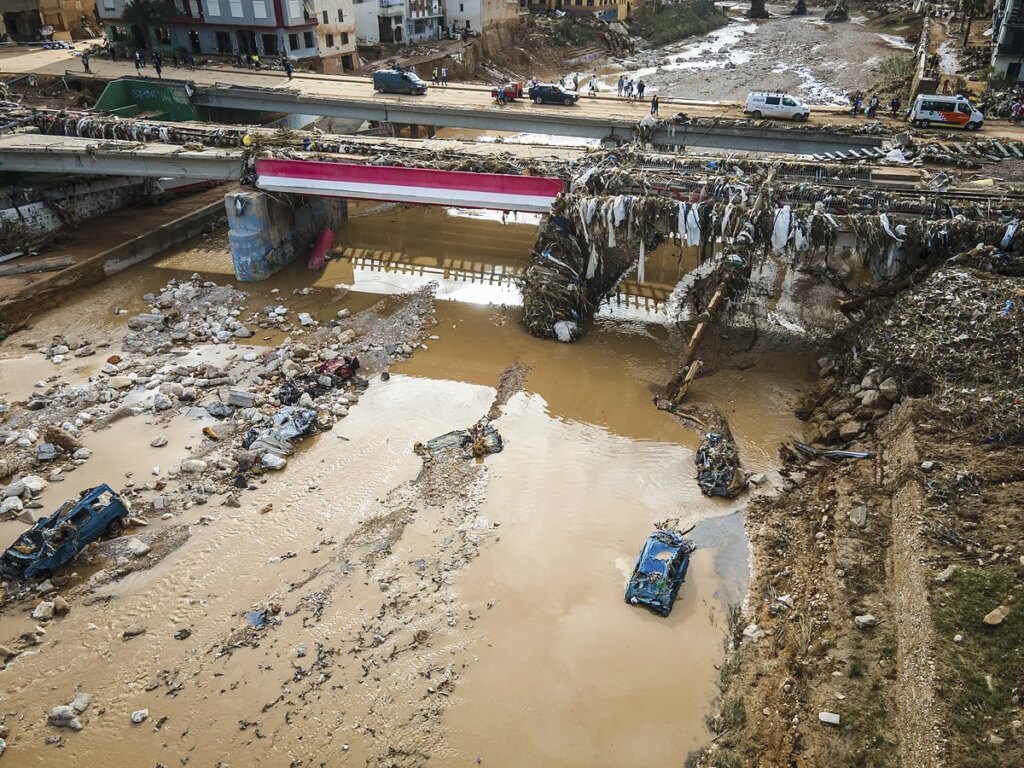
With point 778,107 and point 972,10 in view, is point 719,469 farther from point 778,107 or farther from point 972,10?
point 972,10

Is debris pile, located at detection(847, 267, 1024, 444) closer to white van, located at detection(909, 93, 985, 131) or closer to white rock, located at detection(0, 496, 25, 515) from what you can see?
white van, located at detection(909, 93, 985, 131)

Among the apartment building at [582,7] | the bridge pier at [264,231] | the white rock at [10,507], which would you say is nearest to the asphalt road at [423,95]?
the bridge pier at [264,231]

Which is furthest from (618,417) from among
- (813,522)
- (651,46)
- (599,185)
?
(651,46)

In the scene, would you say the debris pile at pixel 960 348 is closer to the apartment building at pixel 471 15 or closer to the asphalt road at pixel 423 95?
the asphalt road at pixel 423 95

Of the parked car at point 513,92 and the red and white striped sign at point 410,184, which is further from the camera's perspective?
the parked car at point 513,92

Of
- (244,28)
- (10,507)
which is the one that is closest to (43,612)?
(10,507)

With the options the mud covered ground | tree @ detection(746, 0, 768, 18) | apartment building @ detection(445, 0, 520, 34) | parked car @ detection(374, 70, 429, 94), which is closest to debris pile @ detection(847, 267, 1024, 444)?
parked car @ detection(374, 70, 429, 94)
